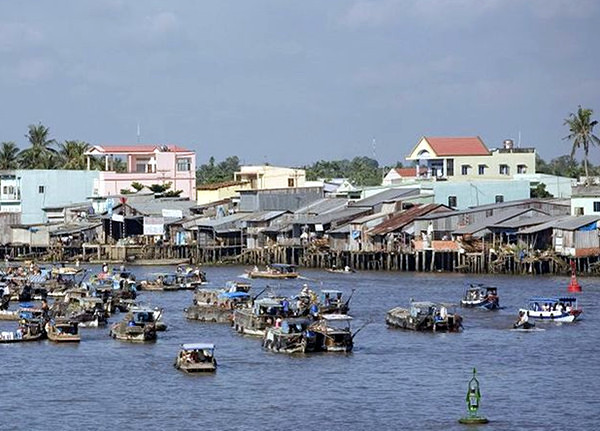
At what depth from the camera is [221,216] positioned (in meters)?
92.3

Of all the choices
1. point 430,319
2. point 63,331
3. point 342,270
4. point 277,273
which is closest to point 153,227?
point 342,270

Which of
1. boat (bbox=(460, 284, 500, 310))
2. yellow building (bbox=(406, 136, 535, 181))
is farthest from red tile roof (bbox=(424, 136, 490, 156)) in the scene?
boat (bbox=(460, 284, 500, 310))

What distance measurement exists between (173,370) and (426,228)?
36107mm

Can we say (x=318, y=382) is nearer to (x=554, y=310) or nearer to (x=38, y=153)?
(x=554, y=310)

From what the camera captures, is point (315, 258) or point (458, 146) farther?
point (458, 146)

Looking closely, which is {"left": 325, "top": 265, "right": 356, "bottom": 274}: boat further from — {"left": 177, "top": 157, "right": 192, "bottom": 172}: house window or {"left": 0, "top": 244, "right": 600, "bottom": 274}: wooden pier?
{"left": 177, "top": 157, "right": 192, "bottom": 172}: house window

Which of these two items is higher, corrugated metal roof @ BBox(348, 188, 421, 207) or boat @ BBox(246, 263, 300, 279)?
corrugated metal roof @ BBox(348, 188, 421, 207)

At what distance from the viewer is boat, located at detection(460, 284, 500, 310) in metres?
56.1

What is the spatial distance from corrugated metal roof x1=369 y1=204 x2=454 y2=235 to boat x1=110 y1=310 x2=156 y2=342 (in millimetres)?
30218

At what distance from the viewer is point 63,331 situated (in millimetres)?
48500

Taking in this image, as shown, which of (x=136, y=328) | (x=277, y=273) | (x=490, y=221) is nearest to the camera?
(x=136, y=328)

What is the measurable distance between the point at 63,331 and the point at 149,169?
60216 mm

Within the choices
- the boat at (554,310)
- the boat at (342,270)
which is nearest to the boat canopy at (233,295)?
the boat at (554,310)

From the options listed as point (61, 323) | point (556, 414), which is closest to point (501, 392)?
point (556, 414)
